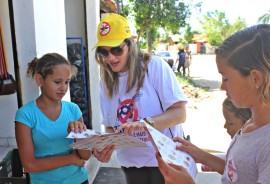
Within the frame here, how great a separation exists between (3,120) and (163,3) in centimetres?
1411

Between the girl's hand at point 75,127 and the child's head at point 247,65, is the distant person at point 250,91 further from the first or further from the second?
the girl's hand at point 75,127

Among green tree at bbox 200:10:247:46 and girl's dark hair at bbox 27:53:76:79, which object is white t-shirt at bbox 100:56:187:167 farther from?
green tree at bbox 200:10:247:46

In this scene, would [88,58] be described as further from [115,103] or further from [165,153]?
[165,153]

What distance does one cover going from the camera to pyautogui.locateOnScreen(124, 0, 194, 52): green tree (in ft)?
53.4

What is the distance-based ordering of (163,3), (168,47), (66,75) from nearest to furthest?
(66,75) < (163,3) < (168,47)

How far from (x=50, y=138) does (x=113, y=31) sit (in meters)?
0.80

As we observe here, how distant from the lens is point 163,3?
16.6 meters

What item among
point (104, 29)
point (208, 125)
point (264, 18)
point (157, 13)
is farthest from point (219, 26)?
point (104, 29)

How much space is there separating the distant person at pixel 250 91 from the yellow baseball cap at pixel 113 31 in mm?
892

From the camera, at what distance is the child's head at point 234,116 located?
1677 millimetres

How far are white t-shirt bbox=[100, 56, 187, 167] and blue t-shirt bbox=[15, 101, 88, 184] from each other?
0.34m

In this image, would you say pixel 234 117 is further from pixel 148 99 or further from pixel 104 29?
pixel 104 29

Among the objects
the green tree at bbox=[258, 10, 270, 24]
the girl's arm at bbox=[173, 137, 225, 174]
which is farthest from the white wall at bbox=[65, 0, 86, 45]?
the green tree at bbox=[258, 10, 270, 24]

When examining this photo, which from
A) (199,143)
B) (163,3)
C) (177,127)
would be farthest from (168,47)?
(177,127)
